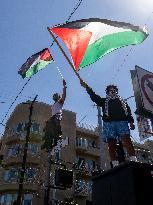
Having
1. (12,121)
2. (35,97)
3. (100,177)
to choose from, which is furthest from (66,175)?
(12,121)

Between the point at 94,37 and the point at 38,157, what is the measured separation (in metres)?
27.5

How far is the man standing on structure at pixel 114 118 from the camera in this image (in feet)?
20.6

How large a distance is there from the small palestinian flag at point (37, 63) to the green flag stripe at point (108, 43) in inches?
149

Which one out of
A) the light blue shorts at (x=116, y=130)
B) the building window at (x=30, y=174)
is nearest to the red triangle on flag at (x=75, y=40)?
the light blue shorts at (x=116, y=130)

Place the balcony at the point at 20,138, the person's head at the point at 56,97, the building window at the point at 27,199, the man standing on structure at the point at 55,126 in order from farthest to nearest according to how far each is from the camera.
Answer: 1. the balcony at the point at 20,138
2. the building window at the point at 27,199
3. the person's head at the point at 56,97
4. the man standing on structure at the point at 55,126

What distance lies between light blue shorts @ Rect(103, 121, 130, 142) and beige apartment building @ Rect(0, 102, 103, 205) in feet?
74.4

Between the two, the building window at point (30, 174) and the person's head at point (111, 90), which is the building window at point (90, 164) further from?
the person's head at point (111, 90)

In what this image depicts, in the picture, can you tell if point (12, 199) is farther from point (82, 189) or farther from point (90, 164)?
point (90, 164)

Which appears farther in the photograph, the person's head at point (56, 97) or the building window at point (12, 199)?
the building window at point (12, 199)

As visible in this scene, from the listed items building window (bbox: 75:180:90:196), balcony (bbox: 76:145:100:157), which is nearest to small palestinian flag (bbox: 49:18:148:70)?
building window (bbox: 75:180:90:196)

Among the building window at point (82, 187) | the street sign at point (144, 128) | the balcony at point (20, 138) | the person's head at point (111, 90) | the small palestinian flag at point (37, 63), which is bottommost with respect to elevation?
the street sign at point (144, 128)

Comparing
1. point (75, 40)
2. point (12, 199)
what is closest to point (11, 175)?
point (12, 199)

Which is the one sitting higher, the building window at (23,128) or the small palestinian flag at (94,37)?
the building window at (23,128)

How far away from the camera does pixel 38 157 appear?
110ft
